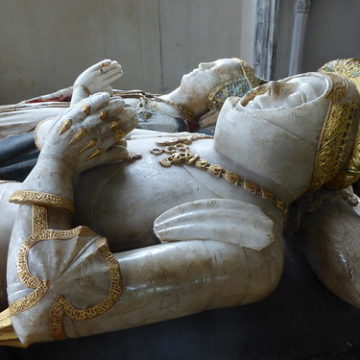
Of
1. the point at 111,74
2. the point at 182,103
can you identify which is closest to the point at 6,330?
the point at 111,74

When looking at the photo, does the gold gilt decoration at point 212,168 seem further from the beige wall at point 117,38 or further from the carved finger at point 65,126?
the beige wall at point 117,38

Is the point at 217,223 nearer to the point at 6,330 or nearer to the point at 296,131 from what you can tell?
the point at 296,131

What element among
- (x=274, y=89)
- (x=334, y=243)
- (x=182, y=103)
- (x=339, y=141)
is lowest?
(x=334, y=243)

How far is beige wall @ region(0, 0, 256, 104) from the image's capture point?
12.7 ft

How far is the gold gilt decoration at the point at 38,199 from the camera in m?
0.91

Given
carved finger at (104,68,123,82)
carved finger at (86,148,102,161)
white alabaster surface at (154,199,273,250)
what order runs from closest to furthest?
white alabaster surface at (154,199,273,250) < carved finger at (86,148,102,161) < carved finger at (104,68,123,82)

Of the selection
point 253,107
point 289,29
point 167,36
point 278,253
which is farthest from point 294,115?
point 167,36

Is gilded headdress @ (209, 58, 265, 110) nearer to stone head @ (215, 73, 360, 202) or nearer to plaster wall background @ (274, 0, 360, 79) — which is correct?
stone head @ (215, 73, 360, 202)

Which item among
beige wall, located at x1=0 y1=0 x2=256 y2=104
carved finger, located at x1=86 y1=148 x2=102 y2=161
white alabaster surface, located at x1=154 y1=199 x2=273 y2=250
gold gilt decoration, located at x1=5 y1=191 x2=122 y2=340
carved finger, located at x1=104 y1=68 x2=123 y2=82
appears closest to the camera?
gold gilt decoration, located at x1=5 y1=191 x2=122 y2=340

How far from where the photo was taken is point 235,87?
1.92 metres

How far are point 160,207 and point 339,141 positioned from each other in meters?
0.52

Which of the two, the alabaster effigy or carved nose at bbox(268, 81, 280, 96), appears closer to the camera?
the alabaster effigy

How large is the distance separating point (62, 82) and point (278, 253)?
12.3 feet

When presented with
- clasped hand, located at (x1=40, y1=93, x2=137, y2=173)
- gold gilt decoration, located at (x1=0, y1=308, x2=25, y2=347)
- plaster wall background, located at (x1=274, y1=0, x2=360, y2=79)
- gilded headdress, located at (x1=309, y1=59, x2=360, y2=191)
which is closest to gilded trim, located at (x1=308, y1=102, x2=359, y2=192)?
gilded headdress, located at (x1=309, y1=59, x2=360, y2=191)
